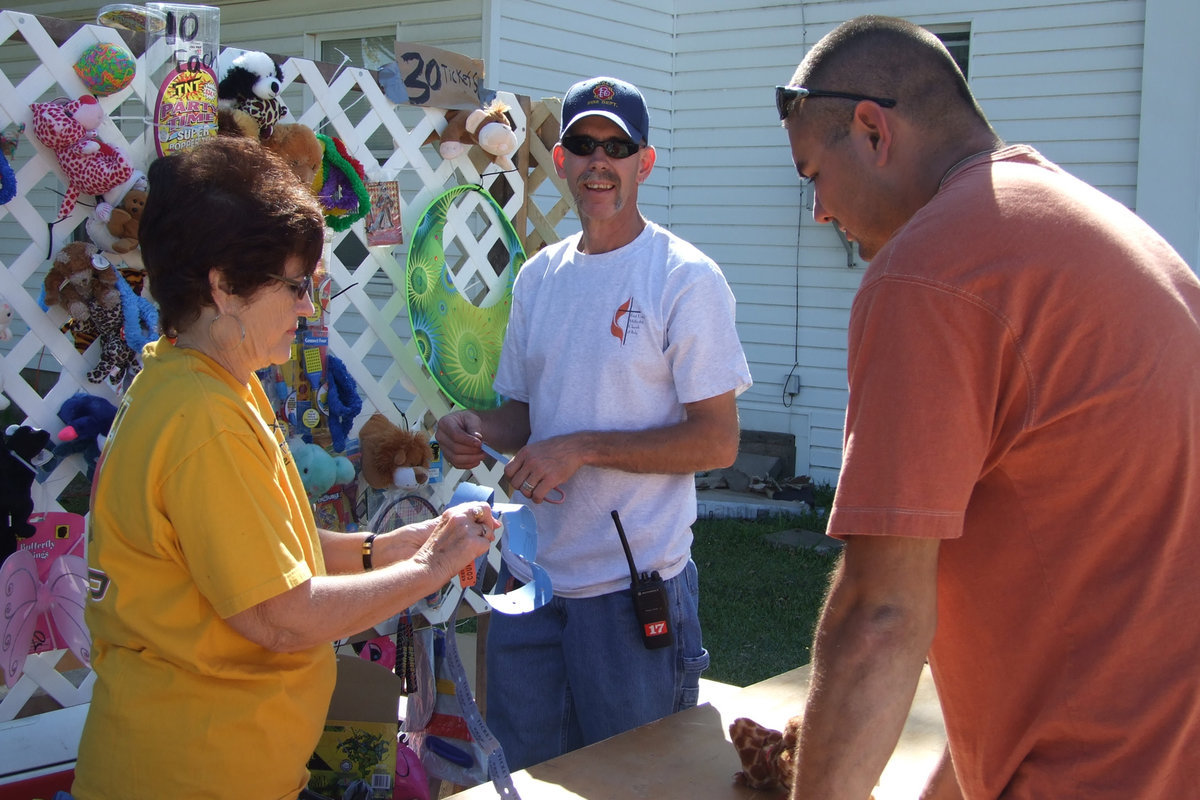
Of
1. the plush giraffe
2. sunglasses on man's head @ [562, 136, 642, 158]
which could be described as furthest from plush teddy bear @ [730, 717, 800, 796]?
sunglasses on man's head @ [562, 136, 642, 158]

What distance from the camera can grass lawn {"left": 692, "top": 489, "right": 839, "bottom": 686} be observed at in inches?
185

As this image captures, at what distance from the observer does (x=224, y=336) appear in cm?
163

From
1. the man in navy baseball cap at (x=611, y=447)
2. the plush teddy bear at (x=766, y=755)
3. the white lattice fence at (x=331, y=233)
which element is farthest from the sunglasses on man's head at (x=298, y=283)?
the white lattice fence at (x=331, y=233)

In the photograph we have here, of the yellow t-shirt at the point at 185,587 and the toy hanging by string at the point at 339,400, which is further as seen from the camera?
the toy hanging by string at the point at 339,400

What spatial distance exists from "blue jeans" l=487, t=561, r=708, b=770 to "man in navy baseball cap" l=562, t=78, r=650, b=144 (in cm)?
115

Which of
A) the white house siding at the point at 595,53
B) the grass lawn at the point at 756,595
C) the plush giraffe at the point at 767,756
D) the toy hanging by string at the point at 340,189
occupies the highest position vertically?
the white house siding at the point at 595,53

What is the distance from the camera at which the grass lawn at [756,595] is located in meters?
4.70

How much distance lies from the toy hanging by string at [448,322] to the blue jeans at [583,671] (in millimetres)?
1088

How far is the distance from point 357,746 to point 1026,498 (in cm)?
167

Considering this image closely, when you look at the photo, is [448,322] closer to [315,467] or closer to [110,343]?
[315,467]

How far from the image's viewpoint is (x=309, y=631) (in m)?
1.57

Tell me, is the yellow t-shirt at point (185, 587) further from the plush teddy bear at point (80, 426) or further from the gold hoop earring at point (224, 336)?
the plush teddy bear at point (80, 426)

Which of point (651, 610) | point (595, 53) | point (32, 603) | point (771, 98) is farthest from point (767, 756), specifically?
point (771, 98)

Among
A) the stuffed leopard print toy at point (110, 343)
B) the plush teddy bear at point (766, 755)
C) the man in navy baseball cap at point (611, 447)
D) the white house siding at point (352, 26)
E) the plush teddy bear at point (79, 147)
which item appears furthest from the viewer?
the white house siding at point (352, 26)
